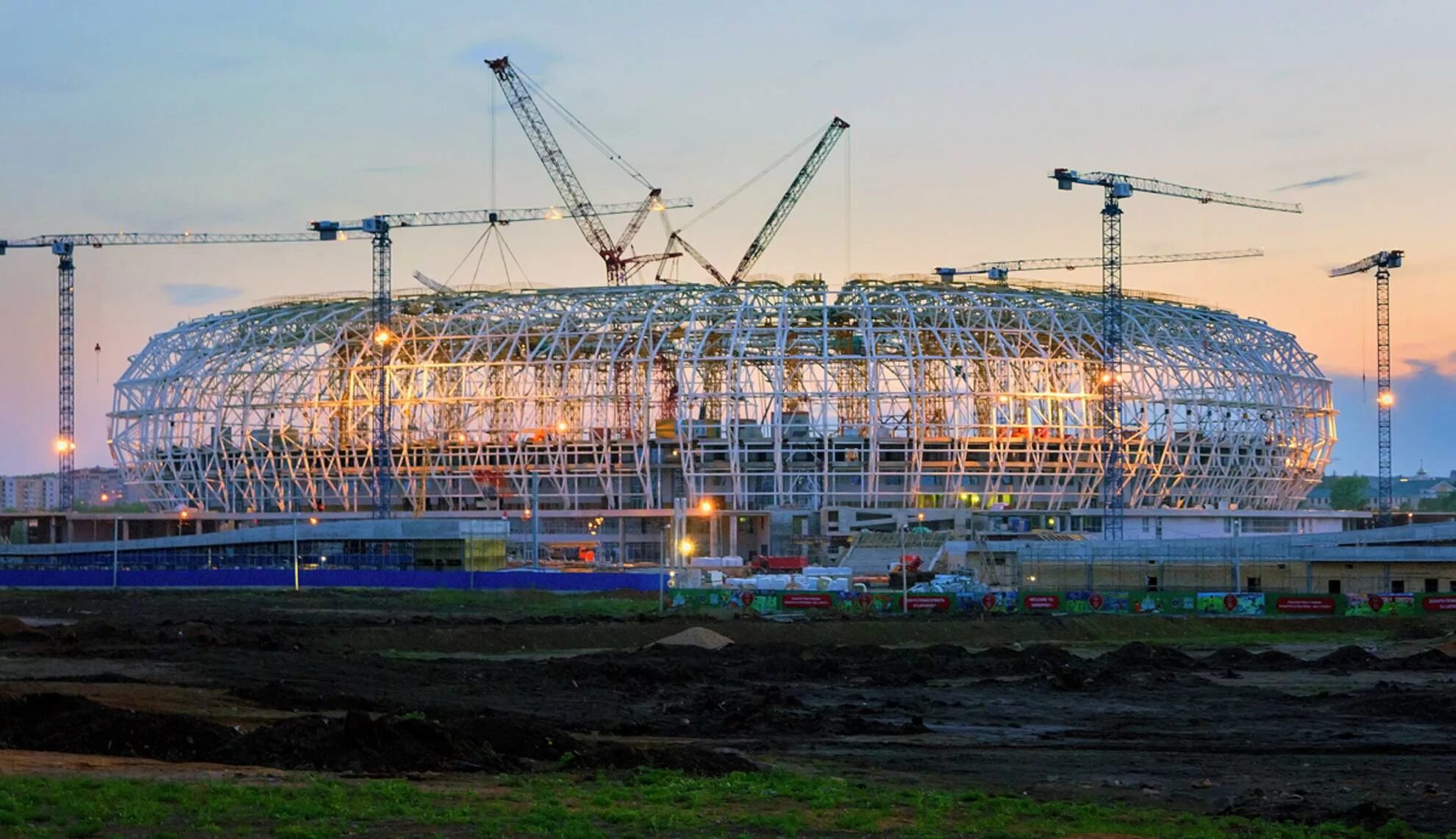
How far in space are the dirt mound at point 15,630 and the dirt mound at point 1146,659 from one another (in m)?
32.2

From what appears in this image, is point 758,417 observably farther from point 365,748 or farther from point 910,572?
point 365,748

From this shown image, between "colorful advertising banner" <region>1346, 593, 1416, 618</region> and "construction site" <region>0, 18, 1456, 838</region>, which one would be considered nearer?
"construction site" <region>0, 18, 1456, 838</region>

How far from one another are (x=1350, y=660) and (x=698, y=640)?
20.1 meters

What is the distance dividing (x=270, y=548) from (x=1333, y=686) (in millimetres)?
70735

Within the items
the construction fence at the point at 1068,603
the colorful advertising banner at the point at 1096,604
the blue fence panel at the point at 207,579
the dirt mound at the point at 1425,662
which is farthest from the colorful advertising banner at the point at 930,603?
the blue fence panel at the point at 207,579

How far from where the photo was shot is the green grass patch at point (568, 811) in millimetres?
23766

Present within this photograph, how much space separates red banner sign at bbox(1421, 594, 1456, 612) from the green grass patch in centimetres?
5041

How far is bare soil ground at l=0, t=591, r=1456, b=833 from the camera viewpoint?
30172 mm

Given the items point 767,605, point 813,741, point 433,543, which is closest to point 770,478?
point 433,543

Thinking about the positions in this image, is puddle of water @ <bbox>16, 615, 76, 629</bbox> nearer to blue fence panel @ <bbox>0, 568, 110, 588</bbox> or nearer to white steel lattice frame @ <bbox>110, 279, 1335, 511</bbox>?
blue fence panel @ <bbox>0, 568, 110, 588</bbox>

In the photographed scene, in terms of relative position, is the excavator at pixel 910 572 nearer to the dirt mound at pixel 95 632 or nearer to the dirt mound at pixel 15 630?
the dirt mound at pixel 95 632

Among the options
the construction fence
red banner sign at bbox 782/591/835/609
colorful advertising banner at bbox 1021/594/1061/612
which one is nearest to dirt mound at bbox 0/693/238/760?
the construction fence

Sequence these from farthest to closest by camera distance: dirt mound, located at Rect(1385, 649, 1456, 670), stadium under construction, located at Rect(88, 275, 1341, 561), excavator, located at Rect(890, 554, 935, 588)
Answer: stadium under construction, located at Rect(88, 275, 1341, 561)
excavator, located at Rect(890, 554, 935, 588)
dirt mound, located at Rect(1385, 649, 1456, 670)

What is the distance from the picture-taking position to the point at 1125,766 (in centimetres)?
3350
